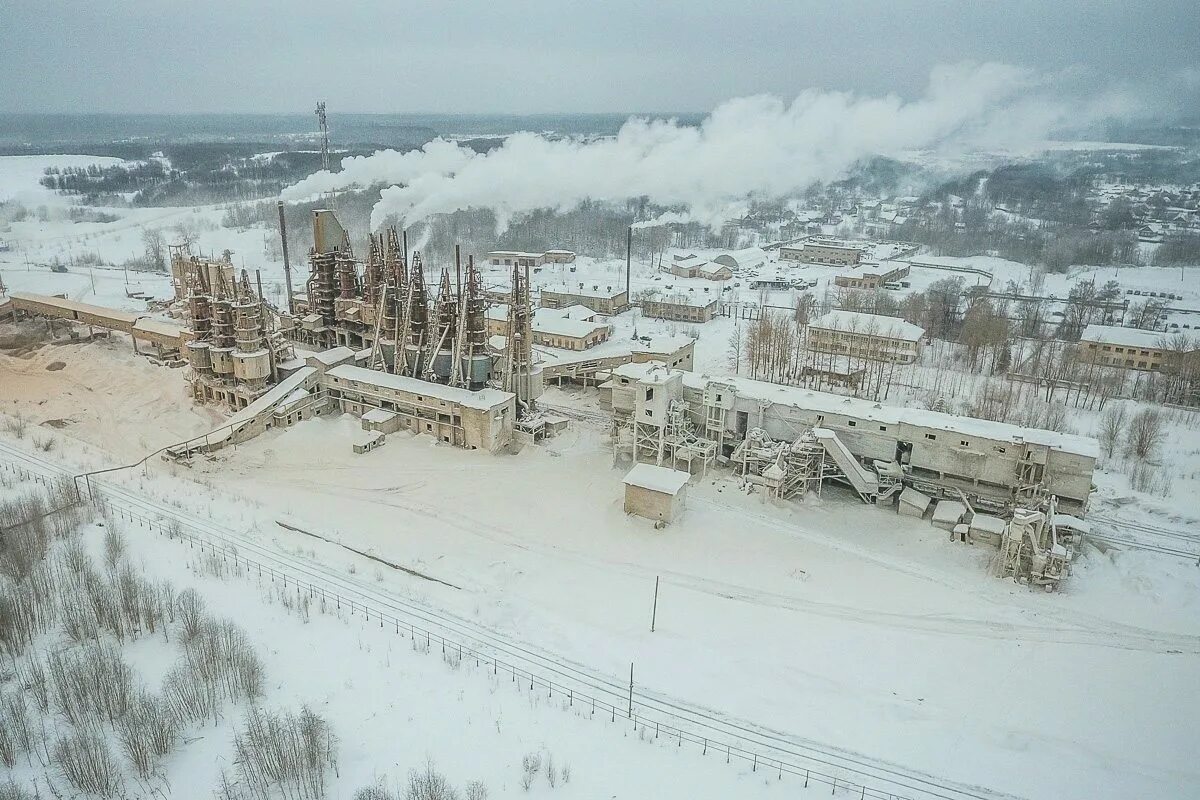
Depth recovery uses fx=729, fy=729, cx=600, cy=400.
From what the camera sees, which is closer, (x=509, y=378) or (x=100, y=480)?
(x=100, y=480)

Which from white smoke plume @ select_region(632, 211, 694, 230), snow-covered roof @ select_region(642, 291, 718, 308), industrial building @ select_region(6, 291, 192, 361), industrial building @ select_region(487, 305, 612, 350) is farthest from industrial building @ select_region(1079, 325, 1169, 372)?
white smoke plume @ select_region(632, 211, 694, 230)

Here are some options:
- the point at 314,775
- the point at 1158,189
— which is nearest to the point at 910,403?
the point at 314,775

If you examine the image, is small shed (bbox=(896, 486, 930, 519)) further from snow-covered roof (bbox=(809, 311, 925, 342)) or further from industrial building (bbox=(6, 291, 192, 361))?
industrial building (bbox=(6, 291, 192, 361))

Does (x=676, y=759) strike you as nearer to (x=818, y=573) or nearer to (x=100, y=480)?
(x=818, y=573)

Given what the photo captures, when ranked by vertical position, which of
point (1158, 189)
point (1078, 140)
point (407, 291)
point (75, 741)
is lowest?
point (75, 741)

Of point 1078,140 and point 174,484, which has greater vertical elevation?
point 1078,140

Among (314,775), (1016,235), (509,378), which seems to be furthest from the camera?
(1016,235)
